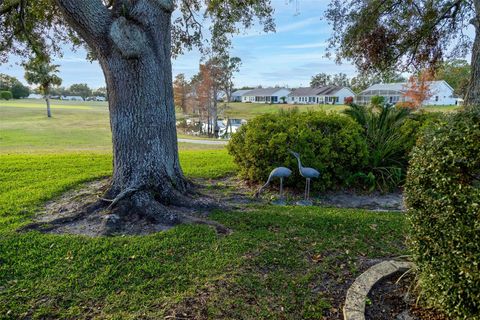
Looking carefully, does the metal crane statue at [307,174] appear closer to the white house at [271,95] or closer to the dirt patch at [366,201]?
the dirt patch at [366,201]

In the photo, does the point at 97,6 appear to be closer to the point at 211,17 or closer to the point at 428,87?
the point at 211,17

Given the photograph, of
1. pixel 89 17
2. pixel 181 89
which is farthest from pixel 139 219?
pixel 181 89

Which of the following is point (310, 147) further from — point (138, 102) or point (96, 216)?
point (96, 216)

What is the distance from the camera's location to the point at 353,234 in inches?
137

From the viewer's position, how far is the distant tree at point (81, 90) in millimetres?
87812

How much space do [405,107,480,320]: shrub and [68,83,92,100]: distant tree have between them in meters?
98.2

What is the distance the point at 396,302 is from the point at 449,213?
0.91 m

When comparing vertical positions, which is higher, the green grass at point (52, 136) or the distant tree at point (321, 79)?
the distant tree at point (321, 79)

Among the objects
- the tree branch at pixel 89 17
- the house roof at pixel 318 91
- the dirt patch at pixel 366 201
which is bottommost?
the dirt patch at pixel 366 201

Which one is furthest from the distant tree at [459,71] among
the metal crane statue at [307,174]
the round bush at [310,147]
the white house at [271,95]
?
the white house at [271,95]

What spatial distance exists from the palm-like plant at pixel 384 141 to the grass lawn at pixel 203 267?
188cm

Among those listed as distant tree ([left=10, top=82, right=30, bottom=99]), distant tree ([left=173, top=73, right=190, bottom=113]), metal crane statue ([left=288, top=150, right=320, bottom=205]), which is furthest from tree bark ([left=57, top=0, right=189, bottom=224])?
distant tree ([left=10, top=82, right=30, bottom=99])

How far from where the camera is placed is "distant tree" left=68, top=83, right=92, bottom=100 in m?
87.8

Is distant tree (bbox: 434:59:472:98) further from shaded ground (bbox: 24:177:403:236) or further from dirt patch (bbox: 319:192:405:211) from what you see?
shaded ground (bbox: 24:177:403:236)
